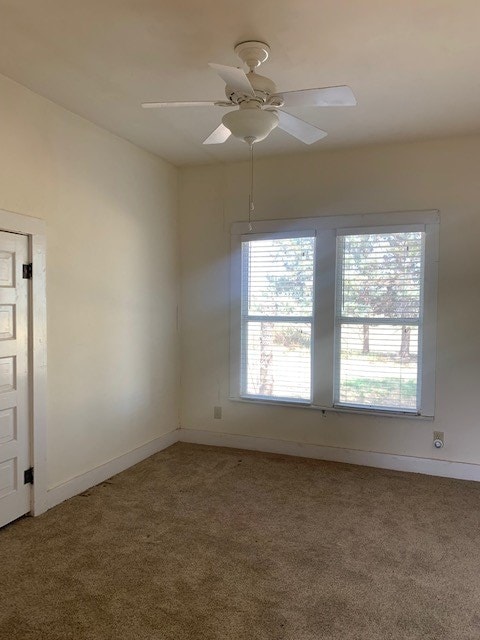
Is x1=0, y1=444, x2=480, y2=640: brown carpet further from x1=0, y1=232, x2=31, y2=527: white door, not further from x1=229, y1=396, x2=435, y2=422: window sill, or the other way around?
x1=229, y1=396, x2=435, y2=422: window sill

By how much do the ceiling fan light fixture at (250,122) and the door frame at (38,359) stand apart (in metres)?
1.55

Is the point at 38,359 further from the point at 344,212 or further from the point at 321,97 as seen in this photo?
the point at 344,212

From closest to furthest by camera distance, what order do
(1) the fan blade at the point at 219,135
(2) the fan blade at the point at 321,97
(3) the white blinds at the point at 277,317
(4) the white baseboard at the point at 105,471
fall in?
(2) the fan blade at the point at 321,97
(1) the fan blade at the point at 219,135
(4) the white baseboard at the point at 105,471
(3) the white blinds at the point at 277,317

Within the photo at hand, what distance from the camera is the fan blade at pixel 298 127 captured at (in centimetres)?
235

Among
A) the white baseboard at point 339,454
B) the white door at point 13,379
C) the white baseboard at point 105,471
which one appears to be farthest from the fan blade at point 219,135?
the white baseboard at point 339,454

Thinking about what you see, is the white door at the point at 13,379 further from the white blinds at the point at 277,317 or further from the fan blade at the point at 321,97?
the white blinds at the point at 277,317

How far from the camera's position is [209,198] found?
445cm

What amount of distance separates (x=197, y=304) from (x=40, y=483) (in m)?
2.17

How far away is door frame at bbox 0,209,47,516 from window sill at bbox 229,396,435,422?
188cm

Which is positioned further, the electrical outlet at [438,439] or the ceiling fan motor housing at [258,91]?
the electrical outlet at [438,439]

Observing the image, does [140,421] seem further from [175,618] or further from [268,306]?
[175,618]

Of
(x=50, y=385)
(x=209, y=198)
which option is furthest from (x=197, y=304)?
(x=50, y=385)

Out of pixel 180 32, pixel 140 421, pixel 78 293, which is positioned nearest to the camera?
pixel 180 32

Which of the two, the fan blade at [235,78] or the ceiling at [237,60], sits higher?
the ceiling at [237,60]
